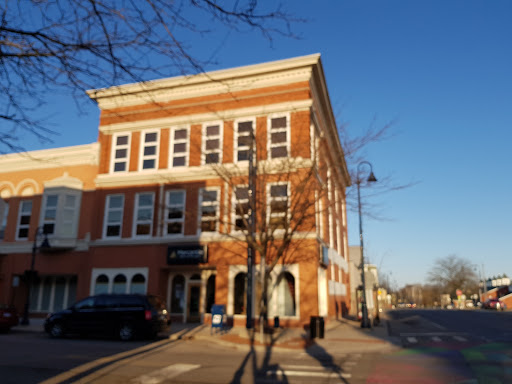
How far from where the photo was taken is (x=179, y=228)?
23.2 metres

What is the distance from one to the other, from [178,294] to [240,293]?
3925mm

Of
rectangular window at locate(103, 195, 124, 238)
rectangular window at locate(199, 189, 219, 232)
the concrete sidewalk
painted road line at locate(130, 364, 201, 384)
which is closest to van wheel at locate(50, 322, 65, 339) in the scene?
the concrete sidewalk

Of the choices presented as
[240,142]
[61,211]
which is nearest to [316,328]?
[240,142]

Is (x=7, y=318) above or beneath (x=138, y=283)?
beneath

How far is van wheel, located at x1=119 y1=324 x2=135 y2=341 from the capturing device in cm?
1513

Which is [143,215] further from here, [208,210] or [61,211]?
[61,211]

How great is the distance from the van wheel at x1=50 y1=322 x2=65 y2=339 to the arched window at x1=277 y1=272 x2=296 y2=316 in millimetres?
9890

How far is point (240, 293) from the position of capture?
21.5 metres

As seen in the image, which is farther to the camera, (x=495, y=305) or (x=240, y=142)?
(x=495, y=305)

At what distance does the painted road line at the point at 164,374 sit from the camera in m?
7.95

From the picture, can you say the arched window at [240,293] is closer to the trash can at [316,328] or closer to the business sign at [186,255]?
the business sign at [186,255]

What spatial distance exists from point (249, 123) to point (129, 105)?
815cm

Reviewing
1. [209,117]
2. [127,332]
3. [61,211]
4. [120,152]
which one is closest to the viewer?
[127,332]

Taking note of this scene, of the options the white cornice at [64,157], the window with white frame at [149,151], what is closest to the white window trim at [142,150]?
the window with white frame at [149,151]
